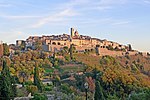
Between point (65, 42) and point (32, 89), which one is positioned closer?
point (32, 89)

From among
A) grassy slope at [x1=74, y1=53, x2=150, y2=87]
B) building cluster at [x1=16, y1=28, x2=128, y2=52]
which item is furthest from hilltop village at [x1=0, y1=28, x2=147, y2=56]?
grassy slope at [x1=74, y1=53, x2=150, y2=87]

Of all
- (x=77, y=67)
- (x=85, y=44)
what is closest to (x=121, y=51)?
(x=85, y=44)

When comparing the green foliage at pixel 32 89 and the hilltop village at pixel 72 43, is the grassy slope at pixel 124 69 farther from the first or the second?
the green foliage at pixel 32 89

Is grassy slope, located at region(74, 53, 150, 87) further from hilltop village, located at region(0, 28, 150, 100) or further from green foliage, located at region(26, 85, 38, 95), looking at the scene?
green foliage, located at region(26, 85, 38, 95)

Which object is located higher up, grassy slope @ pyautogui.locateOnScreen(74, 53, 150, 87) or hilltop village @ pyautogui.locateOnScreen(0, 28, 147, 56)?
hilltop village @ pyautogui.locateOnScreen(0, 28, 147, 56)

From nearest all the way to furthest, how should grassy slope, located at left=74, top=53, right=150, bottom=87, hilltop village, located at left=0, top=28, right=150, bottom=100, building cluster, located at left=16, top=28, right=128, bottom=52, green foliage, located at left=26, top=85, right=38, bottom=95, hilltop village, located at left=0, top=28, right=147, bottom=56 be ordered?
hilltop village, located at left=0, top=28, right=150, bottom=100
green foliage, located at left=26, top=85, right=38, bottom=95
grassy slope, located at left=74, top=53, right=150, bottom=87
hilltop village, located at left=0, top=28, right=147, bottom=56
building cluster, located at left=16, top=28, right=128, bottom=52

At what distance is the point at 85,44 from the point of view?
6569 cm

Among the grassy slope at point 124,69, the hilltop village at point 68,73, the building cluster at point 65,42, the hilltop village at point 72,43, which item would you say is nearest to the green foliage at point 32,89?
the hilltop village at point 68,73

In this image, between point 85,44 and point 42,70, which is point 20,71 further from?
point 85,44

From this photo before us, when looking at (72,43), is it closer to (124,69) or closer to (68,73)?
(124,69)

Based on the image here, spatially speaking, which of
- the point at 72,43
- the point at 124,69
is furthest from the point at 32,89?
the point at 72,43

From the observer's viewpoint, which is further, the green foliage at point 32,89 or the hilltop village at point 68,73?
the green foliage at point 32,89

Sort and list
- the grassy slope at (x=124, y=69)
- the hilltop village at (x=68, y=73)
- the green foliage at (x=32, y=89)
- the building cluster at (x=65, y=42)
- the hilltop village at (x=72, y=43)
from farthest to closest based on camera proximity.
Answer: the building cluster at (x=65, y=42)
the hilltop village at (x=72, y=43)
the grassy slope at (x=124, y=69)
the green foliage at (x=32, y=89)
the hilltop village at (x=68, y=73)

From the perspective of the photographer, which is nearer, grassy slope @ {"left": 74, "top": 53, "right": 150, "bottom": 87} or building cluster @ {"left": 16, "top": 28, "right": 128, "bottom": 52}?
grassy slope @ {"left": 74, "top": 53, "right": 150, "bottom": 87}
